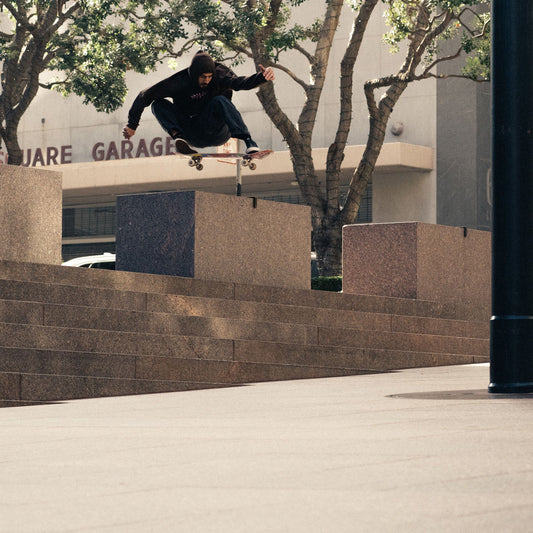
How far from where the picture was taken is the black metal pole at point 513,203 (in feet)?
30.7

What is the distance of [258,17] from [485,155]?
15.1 m

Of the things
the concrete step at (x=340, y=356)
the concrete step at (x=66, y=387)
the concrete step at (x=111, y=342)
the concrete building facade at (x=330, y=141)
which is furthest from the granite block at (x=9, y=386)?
the concrete building facade at (x=330, y=141)

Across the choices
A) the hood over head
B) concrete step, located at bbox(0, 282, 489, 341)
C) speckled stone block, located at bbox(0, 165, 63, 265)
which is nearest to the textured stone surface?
speckled stone block, located at bbox(0, 165, 63, 265)

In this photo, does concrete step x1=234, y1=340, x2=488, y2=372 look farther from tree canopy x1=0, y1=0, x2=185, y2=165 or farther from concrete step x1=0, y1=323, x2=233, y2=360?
tree canopy x1=0, y1=0, x2=185, y2=165

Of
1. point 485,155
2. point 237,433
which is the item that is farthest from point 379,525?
point 485,155

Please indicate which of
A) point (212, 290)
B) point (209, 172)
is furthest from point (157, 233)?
point (209, 172)

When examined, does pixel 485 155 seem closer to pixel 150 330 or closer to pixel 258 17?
pixel 258 17

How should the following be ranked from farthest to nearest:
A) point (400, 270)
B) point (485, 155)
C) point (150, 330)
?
point (485, 155) < point (400, 270) < point (150, 330)

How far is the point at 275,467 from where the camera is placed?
17.2 feet

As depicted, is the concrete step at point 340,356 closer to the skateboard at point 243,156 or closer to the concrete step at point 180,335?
the concrete step at point 180,335

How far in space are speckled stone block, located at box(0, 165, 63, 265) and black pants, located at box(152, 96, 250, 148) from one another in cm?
159

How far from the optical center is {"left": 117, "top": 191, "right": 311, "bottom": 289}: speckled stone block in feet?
50.8

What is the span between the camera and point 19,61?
83.3 ft

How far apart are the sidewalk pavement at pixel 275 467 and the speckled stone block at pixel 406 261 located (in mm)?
9039
